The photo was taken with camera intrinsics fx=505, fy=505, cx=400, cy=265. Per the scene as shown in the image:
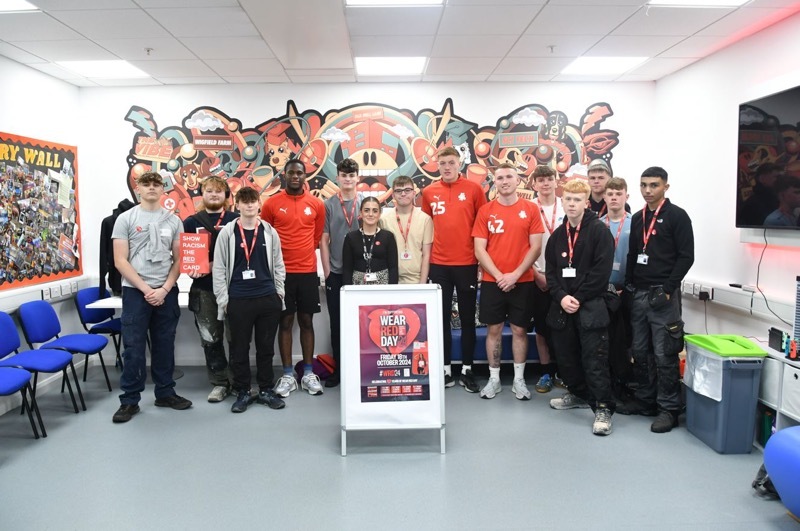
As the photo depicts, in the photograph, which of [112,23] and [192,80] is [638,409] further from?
[192,80]

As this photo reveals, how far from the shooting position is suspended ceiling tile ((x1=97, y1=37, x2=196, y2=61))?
13.5 feet

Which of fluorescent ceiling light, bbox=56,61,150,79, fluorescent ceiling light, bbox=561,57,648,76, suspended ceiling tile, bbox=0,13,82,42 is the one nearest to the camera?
suspended ceiling tile, bbox=0,13,82,42

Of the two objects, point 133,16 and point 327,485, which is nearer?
point 327,485

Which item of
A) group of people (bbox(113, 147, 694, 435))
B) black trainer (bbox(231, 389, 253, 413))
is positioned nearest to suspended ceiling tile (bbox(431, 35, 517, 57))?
group of people (bbox(113, 147, 694, 435))

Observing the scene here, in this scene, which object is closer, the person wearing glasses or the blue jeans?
the blue jeans

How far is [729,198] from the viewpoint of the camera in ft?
14.3

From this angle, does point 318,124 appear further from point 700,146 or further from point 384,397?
point 700,146

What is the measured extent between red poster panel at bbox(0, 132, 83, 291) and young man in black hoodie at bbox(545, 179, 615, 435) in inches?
179

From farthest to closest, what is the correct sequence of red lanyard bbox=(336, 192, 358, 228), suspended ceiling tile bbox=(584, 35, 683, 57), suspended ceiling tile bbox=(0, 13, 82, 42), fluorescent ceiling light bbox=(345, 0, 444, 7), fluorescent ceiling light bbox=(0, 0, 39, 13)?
red lanyard bbox=(336, 192, 358, 228), suspended ceiling tile bbox=(584, 35, 683, 57), suspended ceiling tile bbox=(0, 13, 82, 42), fluorescent ceiling light bbox=(345, 0, 444, 7), fluorescent ceiling light bbox=(0, 0, 39, 13)

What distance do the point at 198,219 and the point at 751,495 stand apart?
418cm

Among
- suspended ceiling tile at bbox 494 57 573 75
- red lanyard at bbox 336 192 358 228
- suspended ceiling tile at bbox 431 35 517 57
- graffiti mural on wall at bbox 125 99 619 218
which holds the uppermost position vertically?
suspended ceiling tile at bbox 494 57 573 75

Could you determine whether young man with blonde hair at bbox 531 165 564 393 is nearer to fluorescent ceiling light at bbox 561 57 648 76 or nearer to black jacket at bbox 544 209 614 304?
black jacket at bbox 544 209 614 304

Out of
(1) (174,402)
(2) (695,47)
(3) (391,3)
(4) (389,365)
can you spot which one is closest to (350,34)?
(3) (391,3)

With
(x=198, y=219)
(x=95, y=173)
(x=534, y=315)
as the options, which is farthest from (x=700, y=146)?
(x=95, y=173)
